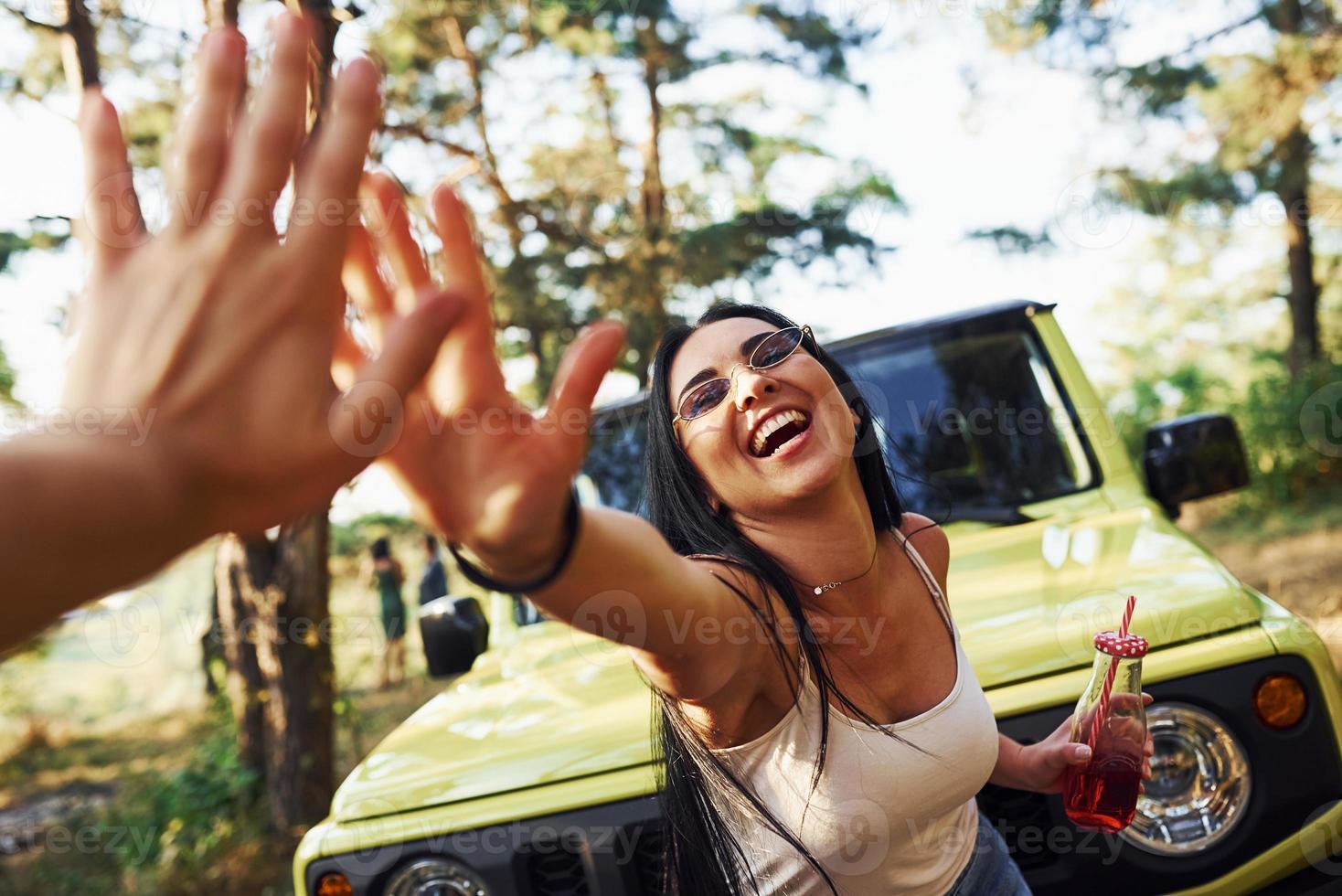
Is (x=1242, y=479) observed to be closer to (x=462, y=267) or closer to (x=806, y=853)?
(x=806, y=853)

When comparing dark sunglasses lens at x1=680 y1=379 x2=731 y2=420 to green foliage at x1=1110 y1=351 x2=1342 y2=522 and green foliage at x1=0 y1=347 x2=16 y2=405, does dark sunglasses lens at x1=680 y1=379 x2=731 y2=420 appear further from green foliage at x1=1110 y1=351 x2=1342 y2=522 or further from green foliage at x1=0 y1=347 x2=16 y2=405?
green foliage at x1=1110 y1=351 x2=1342 y2=522

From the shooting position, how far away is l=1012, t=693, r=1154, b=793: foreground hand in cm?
178

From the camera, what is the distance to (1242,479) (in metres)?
3.12

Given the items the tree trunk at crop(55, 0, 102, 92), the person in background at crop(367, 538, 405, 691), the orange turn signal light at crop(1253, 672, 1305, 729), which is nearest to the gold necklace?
the orange turn signal light at crop(1253, 672, 1305, 729)

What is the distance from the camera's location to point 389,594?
11117mm

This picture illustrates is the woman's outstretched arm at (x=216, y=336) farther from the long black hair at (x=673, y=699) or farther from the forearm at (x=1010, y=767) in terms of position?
the forearm at (x=1010, y=767)

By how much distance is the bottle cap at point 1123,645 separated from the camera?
66.7 inches

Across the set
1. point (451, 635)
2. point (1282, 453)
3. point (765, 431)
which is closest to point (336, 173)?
point (765, 431)

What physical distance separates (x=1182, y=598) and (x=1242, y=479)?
3.93ft

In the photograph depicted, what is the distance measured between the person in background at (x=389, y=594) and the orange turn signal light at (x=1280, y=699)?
979cm

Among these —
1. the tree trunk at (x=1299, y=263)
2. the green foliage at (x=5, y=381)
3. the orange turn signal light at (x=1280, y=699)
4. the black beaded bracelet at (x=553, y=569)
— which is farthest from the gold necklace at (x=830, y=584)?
the tree trunk at (x=1299, y=263)

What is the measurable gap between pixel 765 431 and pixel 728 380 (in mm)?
126

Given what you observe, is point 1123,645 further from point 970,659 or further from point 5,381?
point 5,381

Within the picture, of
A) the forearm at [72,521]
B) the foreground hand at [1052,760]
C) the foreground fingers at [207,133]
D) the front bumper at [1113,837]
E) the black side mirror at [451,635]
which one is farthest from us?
the black side mirror at [451,635]
